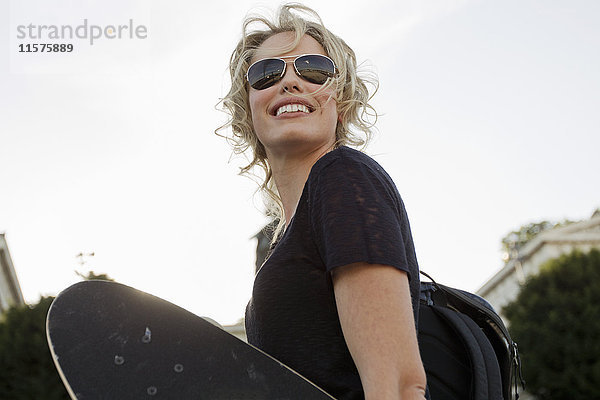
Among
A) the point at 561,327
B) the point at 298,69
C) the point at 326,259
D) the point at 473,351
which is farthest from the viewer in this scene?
the point at 561,327

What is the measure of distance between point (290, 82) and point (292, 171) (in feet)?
1.02

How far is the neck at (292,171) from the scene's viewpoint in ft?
6.63

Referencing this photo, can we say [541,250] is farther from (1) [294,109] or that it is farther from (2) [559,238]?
(1) [294,109]

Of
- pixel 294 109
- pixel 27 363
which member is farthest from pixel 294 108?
pixel 27 363

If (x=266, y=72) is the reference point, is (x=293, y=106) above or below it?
below

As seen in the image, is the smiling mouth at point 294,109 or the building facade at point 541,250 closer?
the smiling mouth at point 294,109

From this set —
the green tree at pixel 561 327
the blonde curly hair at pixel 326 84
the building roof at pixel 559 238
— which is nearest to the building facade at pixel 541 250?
the building roof at pixel 559 238

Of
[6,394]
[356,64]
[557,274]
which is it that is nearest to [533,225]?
[557,274]

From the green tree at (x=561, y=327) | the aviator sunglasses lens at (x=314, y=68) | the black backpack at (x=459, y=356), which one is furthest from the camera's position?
the green tree at (x=561, y=327)

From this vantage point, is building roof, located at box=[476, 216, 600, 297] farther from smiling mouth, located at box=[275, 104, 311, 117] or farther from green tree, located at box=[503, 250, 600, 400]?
smiling mouth, located at box=[275, 104, 311, 117]

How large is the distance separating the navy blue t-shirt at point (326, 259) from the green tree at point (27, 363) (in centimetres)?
1108

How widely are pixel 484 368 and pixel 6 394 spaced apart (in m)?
12.3

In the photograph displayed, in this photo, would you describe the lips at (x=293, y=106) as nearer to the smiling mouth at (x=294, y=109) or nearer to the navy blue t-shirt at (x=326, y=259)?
the smiling mouth at (x=294, y=109)

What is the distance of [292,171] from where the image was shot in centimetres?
205
